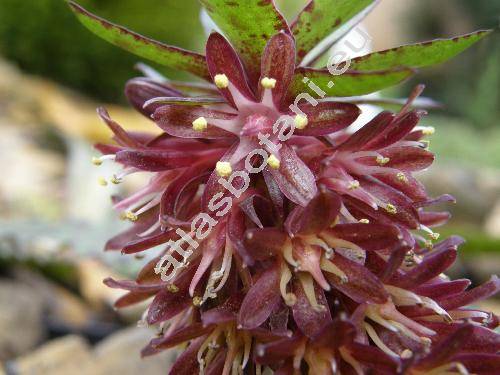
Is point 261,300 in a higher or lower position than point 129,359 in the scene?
higher

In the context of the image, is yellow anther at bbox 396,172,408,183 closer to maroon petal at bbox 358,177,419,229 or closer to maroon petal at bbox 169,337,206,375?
maroon petal at bbox 358,177,419,229

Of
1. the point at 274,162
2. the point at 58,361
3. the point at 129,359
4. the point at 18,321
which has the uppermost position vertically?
the point at 274,162

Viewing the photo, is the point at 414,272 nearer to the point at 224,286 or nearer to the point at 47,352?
the point at 224,286

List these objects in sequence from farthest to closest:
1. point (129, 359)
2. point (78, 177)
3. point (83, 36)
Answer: point (83, 36)
point (78, 177)
point (129, 359)

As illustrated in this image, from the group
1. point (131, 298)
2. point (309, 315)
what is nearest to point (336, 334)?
point (309, 315)

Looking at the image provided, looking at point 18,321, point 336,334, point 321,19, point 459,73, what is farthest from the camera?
point 459,73

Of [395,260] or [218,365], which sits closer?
[395,260]

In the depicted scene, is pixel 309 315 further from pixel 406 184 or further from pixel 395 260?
pixel 406 184
